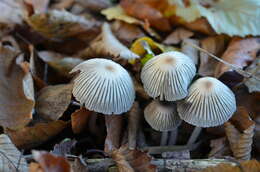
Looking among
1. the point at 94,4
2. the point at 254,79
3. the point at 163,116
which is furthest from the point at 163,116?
the point at 94,4

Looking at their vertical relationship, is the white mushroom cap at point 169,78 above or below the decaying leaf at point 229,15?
below

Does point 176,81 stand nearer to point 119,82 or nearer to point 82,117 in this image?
point 119,82

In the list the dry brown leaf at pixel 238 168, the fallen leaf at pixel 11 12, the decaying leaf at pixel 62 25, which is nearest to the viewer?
the dry brown leaf at pixel 238 168

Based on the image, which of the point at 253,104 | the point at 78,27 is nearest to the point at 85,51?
Result: the point at 78,27

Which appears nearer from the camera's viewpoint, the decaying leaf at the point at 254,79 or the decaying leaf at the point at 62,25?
the decaying leaf at the point at 254,79

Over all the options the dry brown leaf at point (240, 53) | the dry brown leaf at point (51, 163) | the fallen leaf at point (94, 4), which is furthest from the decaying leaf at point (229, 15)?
the dry brown leaf at point (51, 163)

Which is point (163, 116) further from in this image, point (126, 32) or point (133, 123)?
point (126, 32)

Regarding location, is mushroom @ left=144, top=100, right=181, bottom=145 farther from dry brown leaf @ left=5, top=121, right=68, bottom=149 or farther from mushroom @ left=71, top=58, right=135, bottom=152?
dry brown leaf @ left=5, top=121, right=68, bottom=149

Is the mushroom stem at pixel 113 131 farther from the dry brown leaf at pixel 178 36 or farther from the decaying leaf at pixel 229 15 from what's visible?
the decaying leaf at pixel 229 15
